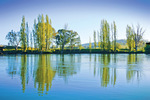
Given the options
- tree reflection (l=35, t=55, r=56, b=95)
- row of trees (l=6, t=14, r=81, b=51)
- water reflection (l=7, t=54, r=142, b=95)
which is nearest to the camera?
tree reflection (l=35, t=55, r=56, b=95)

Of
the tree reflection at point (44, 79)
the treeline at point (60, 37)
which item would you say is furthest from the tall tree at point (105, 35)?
the tree reflection at point (44, 79)

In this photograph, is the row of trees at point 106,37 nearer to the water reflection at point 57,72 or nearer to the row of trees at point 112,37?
the row of trees at point 112,37

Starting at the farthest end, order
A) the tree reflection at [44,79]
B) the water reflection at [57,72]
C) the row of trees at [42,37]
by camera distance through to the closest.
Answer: the row of trees at [42,37], the water reflection at [57,72], the tree reflection at [44,79]

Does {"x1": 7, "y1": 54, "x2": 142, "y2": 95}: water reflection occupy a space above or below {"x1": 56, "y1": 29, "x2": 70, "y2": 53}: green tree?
below

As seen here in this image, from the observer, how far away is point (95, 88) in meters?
6.45

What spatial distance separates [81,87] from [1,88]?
119 inches

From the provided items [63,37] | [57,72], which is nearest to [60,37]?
[63,37]

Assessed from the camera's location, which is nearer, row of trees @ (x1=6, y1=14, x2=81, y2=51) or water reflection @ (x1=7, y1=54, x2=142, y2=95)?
water reflection @ (x1=7, y1=54, x2=142, y2=95)

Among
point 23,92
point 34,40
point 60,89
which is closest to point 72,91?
point 60,89

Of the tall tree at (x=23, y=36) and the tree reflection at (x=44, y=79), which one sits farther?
the tall tree at (x=23, y=36)

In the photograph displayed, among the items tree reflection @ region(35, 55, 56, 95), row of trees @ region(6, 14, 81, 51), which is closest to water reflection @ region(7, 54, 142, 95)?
tree reflection @ region(35, 55, 56, 95)

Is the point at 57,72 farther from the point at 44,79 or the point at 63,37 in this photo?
the point at 63,37

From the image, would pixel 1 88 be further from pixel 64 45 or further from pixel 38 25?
pixel 64 45

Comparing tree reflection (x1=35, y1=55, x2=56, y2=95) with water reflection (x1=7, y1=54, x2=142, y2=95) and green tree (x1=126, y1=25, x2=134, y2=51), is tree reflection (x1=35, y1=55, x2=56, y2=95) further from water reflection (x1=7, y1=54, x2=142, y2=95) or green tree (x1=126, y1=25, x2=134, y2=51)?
green tree (x1=126, y1=25, x2=134, y2=51)
